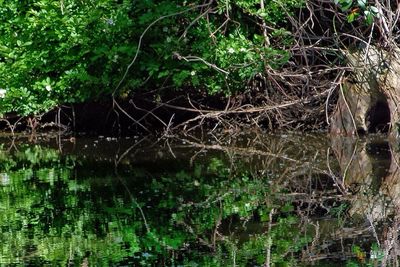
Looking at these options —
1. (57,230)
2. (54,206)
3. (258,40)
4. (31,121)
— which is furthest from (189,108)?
(57,230)

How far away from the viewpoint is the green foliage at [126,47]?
1065 cm

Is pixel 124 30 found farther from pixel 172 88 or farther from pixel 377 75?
pixel 377 75

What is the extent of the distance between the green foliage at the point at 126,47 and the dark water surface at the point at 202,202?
757 millimetres

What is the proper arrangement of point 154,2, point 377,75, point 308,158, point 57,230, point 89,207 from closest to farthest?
point 57,230, point 89,207, point 308,158, point 377,75, point 154,2

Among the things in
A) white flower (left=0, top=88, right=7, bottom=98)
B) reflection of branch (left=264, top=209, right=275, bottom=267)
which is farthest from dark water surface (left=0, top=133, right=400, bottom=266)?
white flower (left=0, top=88, right=7, bottom=98)

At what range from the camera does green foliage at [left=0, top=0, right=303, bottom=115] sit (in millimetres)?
10648

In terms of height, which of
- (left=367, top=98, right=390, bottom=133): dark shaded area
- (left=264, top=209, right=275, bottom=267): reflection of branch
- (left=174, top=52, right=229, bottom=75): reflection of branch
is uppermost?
(left=174, top=52, right=229, bottom=75): reflection of branch

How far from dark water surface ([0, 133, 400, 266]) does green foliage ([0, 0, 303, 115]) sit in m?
0.76

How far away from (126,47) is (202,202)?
414 cm

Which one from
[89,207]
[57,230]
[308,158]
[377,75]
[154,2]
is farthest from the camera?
[154,2]

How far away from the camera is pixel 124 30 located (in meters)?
10.8

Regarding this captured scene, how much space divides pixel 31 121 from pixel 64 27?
4.18 feet

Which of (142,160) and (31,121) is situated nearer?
(142,160)

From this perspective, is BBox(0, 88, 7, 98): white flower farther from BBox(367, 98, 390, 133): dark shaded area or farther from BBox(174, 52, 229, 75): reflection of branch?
BBox(367, 98, 390, 133): dark shaded area
